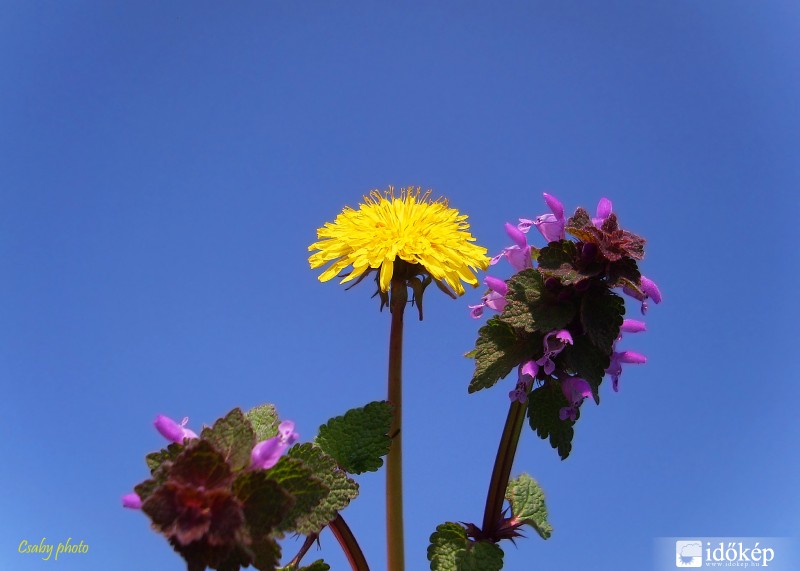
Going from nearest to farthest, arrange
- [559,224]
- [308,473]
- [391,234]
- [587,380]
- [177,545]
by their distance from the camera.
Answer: [177,545] → [308,473] → [587,380] → [559,224] → [391,234]

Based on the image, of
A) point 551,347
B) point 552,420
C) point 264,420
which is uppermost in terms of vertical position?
point 551,347

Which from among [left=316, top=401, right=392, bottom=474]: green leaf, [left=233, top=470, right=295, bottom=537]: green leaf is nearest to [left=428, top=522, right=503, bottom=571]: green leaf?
[left=316, top=401, right=392, bottom=474]: green leaf

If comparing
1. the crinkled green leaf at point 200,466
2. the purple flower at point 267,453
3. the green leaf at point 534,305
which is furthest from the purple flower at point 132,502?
the green leaf at point 534,305

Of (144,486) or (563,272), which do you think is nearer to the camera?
(144,486)

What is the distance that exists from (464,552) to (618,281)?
608 mm

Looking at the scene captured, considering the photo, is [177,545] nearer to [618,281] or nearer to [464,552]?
[464,552]

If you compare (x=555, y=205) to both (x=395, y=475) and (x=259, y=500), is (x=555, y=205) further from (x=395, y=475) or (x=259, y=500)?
(x=259, y=500)

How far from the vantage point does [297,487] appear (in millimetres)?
1161

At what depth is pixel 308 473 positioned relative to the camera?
1.17 m

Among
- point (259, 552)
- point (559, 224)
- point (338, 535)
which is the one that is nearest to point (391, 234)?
point (559, 224)

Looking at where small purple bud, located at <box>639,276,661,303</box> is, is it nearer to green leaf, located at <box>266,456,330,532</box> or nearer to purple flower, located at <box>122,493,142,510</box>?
green leaf, located at <box>266,456,330,532</box>

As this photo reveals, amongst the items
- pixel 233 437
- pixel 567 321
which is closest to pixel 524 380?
pixel 567 321

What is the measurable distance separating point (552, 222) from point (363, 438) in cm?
59

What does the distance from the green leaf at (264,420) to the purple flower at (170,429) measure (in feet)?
0.59
